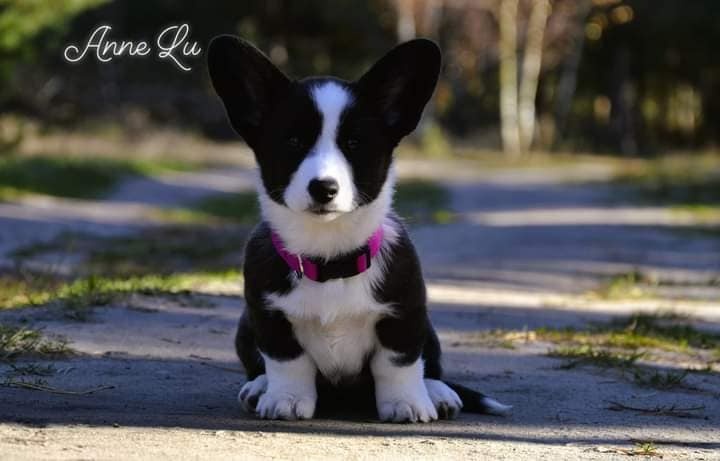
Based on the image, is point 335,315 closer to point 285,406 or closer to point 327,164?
point 285,406

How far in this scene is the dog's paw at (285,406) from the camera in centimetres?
442

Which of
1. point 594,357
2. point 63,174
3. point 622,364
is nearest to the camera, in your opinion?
point 622,364

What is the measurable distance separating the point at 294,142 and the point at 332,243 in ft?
1.35

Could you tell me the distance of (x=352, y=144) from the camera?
425cm

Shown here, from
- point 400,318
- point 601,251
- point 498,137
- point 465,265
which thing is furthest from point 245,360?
point 498,137

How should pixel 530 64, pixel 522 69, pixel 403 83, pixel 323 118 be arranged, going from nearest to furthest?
pixel 323 118 → pixel 403 83 → pixel 522 69 → pixel 530 64

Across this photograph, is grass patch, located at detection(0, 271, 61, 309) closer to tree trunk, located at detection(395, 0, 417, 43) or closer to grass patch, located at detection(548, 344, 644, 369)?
grass patch, located at detection(548, 344, 644, 369)

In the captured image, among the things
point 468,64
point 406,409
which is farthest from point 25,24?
point 468,64

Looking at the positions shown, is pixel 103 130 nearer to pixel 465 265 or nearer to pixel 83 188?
pixel 83 188

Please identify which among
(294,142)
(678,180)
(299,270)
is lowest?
(299,270)

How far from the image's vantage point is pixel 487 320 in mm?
7477

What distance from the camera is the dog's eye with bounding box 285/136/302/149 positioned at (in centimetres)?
421

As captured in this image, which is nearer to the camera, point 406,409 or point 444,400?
point 406,409

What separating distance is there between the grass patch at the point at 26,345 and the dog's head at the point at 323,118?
151 centimetres
